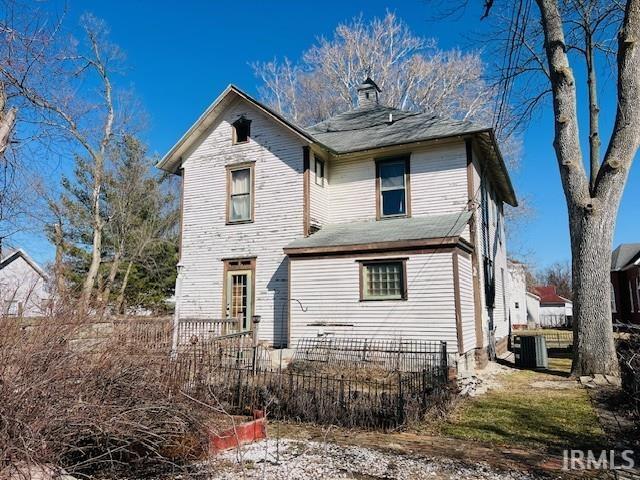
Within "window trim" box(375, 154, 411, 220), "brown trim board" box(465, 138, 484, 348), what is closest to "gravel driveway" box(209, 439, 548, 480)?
"brown trim board" box(465, 138, 484, 348)

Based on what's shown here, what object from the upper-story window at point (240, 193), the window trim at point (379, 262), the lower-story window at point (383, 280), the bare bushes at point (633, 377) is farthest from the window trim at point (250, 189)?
the bare bushes at point (633, 377)

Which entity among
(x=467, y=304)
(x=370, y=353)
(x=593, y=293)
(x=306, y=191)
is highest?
(x=306, y=191)

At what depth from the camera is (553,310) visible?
46250 millimetres

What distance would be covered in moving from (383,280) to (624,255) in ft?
94.9

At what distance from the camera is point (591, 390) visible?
942 cm

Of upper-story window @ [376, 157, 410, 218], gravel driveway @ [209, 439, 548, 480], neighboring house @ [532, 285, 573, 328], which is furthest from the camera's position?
neighboring house @ [532, 285, 573, 328]

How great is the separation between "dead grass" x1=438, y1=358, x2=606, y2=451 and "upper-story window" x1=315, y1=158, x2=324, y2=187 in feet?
28.8

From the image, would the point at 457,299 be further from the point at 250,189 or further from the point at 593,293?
the point at 250,189

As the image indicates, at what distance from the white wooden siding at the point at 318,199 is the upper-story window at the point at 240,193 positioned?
2261mm

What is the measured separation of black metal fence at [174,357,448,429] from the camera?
6465mm

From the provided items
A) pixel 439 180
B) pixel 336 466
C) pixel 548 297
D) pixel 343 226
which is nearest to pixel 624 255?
pixel 548 297

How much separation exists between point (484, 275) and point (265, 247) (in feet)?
24.6

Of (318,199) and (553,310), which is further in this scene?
(553,310)

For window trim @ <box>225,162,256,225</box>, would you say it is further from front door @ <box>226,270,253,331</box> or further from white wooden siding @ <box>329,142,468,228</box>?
white wooden siding @ <box>329,142,468,228</box>
